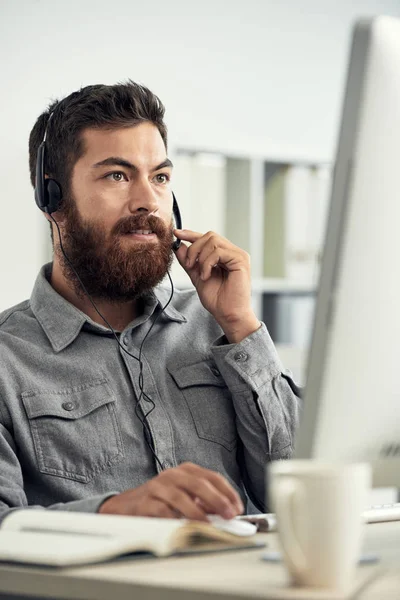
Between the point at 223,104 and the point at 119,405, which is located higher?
the point at 223,104

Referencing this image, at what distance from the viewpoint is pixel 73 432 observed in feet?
5.14

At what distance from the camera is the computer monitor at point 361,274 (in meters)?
0.78

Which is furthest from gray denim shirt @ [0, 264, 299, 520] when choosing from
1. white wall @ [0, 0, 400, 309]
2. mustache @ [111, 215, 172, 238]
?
white wall @ [0, 0, 400, 309]

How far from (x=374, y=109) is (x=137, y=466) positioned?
979mm

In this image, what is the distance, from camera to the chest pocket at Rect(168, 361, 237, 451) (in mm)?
1674

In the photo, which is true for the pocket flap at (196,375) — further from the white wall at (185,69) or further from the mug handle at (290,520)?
the white wall at (185,69)

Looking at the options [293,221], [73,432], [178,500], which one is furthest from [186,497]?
[293,221]

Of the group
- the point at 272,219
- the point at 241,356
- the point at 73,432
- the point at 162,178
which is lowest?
the point at 272,219

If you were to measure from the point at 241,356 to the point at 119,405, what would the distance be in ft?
0.77

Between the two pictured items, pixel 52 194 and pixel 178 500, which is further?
pixel 52 194

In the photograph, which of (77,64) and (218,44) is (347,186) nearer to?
(77,64)

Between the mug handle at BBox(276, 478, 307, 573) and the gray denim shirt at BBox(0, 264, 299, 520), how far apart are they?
784 mm

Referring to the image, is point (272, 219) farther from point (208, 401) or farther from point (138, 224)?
point (208, 401)

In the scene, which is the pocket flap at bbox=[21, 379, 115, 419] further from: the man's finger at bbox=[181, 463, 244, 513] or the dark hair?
the man's finger at bbox=[181, 463, 244, 513]
